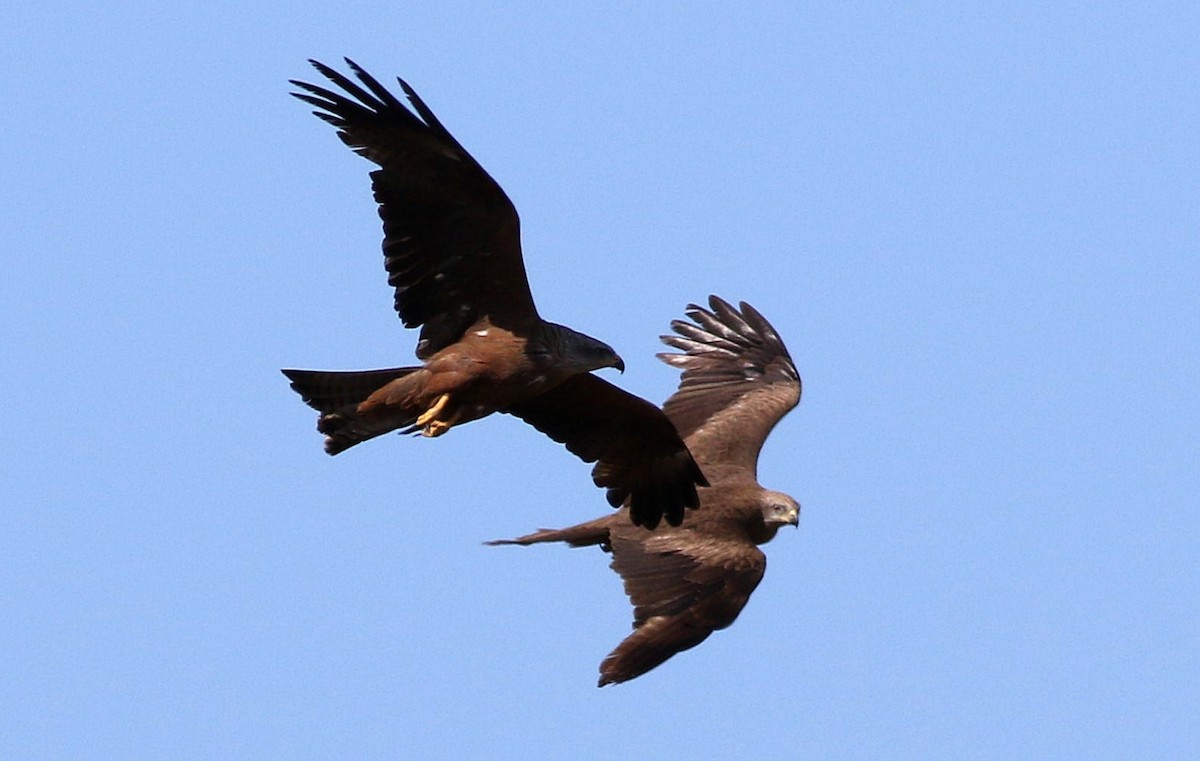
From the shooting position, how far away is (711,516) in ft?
47.1

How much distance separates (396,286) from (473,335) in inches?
20.4

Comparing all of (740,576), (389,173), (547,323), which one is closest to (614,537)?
(740,576)

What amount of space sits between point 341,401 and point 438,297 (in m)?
0.84

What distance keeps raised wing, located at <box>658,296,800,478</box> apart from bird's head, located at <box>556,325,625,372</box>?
3.08m

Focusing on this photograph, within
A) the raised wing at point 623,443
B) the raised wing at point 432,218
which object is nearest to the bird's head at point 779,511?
the raised wing at point 623,443

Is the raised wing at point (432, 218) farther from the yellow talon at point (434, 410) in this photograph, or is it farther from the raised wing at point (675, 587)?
the raised wing at point (675, 587)

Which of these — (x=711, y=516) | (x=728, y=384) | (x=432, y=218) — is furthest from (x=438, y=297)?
(x=728, y=384)

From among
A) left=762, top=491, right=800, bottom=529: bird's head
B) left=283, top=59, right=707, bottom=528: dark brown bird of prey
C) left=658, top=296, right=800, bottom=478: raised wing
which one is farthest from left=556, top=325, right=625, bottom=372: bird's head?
left=658, top=296, right=800, bottom=478: raised wing

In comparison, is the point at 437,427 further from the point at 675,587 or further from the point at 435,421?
the point at 675,587

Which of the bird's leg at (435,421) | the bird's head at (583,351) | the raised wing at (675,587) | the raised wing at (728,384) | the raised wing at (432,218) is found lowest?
the raised wing at (675,587)

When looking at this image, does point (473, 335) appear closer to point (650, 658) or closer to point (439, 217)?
point (439, 217)

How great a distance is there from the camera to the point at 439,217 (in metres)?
12.0

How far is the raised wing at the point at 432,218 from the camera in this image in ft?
38.5

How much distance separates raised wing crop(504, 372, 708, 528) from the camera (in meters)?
13.4
